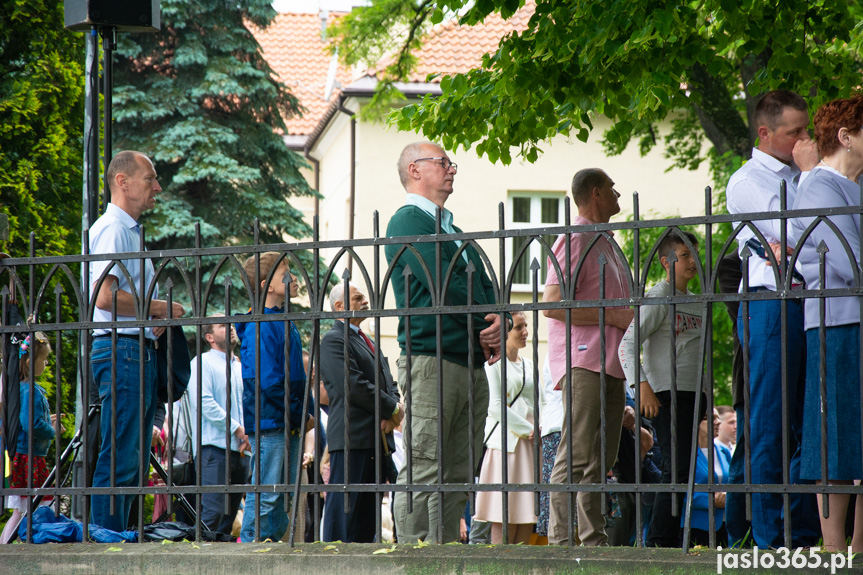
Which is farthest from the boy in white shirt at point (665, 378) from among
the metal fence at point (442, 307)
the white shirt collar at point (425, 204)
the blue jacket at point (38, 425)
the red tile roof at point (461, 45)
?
the red tile roof at point (461, 45)

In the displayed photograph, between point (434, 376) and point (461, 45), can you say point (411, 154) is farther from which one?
point (461, 45)

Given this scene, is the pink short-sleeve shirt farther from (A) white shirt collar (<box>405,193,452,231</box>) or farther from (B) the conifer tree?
(B) the conifer tree

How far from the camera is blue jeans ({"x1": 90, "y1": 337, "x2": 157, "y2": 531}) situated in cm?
513

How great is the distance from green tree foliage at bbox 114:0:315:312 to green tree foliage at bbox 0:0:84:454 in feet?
29.8

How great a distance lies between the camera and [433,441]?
194 inches

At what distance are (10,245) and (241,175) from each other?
1050cm

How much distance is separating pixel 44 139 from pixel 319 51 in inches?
781

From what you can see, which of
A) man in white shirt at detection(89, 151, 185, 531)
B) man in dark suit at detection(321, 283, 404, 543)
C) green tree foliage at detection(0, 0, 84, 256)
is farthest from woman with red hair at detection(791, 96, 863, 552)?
green tree foliage at detection(0, 0, 84, 256)

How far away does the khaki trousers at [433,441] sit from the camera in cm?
481

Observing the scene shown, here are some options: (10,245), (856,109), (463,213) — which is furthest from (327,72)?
(856,109)

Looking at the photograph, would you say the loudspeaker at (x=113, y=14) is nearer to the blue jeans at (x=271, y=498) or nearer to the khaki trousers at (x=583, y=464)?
the blue jeans at (x=271, y=498)

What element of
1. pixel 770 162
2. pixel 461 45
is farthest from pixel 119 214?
pixel 461 45

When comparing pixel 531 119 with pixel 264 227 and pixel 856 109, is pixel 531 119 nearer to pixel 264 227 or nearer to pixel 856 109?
pixel 856 109

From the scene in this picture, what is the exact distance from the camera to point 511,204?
877 inches
